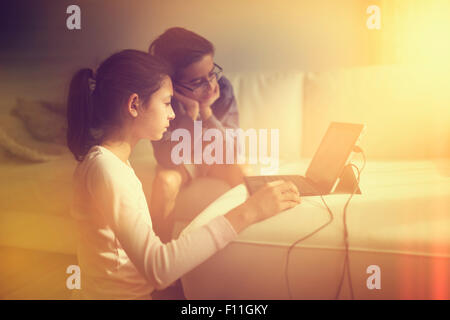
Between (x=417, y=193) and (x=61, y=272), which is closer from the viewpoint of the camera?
(x=417, y=193)

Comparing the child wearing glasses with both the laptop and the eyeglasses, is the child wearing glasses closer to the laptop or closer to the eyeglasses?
the eyeglasses

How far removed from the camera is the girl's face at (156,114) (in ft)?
2.86

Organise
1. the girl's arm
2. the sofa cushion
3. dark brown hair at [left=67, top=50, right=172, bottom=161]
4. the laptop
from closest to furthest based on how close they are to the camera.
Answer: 1. the girl's arm
2. dark brown hair at [left=67, top=50, right=172, bottom=161]
3. the laptop
4. the sofa cushion

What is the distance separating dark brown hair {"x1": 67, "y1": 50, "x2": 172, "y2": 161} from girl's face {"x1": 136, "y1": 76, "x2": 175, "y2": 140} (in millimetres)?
15

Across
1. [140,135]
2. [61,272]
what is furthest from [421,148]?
[61,272]

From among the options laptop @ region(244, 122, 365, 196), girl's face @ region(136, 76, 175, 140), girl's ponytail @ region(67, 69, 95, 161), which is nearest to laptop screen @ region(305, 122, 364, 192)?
laptop @ region(244, 122, 365, 196)

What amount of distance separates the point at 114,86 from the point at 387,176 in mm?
875

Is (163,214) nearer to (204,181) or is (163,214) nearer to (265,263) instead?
(204,181)

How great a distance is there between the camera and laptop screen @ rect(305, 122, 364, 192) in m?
0.99

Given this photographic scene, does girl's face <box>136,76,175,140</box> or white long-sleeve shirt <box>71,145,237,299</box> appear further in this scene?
girl's face <box>136,76,175,140</box>

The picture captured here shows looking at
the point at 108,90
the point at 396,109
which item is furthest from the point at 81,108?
the point at 396,109

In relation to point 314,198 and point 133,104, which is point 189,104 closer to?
point 133,104

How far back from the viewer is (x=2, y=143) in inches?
56.5

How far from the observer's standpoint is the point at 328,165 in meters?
1.06
